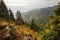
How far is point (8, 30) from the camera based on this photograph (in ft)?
104

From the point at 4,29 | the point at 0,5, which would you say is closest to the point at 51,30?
the point at 4,29

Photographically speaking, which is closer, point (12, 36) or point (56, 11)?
point (56, 11)

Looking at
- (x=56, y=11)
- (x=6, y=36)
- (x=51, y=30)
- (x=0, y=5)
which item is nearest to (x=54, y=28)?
(x=51, y=30)

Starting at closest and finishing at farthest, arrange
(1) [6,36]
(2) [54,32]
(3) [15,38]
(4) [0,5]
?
(2) [54,32] → (1) [6,36] → (3) [15,38] → (4) [0,5]

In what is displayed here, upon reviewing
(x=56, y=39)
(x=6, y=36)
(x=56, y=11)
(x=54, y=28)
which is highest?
(x=56, y=11)

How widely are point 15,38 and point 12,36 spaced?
1192 millimetres

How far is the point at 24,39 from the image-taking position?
33750mm

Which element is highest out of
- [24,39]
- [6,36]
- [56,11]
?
[56,11]

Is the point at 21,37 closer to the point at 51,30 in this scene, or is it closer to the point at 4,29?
the point at 4,29

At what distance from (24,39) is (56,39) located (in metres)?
11.9

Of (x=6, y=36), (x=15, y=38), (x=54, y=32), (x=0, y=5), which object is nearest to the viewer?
(x=54, y=32)

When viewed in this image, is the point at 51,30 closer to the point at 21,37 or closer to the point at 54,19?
the point at 54,19

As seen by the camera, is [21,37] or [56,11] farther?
[21,37]

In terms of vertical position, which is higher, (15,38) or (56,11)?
(56,11)
